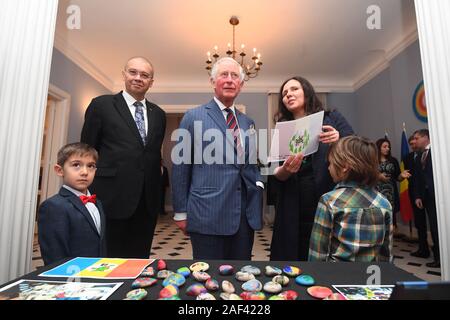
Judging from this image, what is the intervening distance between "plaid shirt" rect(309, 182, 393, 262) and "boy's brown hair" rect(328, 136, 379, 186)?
63 mm

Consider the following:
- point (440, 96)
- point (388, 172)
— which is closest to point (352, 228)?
point (440, 96)

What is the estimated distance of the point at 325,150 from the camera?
145 centimetres

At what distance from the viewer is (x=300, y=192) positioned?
1445 millimetres

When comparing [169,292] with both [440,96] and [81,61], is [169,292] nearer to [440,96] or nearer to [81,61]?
[440,96]

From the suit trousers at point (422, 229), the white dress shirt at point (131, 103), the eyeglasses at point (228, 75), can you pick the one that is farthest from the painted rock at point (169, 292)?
the suit trousers at point (422, 229)

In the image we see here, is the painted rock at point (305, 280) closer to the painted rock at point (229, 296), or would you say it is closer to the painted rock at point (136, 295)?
the painted rock at point (229, 296)

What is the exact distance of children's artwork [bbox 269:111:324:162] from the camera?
130 centimetres

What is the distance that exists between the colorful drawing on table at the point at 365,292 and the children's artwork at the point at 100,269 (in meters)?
0.59

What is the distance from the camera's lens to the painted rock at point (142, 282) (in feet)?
2.28

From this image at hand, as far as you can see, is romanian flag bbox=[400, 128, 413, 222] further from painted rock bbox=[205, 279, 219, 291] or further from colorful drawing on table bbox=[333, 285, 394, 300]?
painted rock bbox=[205, 279, 219, 291]

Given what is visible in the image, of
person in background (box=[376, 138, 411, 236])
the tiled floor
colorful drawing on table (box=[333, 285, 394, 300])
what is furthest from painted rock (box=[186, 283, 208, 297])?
person in background (box=[376, 138, 411, 236])

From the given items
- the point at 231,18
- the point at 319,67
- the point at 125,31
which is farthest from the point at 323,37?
the point at 125,31

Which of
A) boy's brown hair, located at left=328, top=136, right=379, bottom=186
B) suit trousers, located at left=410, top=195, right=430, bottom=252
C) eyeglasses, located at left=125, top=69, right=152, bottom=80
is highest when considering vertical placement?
eyeglasses, located at left=125, top=69, right=152, bottom=80

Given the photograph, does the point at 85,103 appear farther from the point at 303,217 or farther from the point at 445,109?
the point at 445,109
